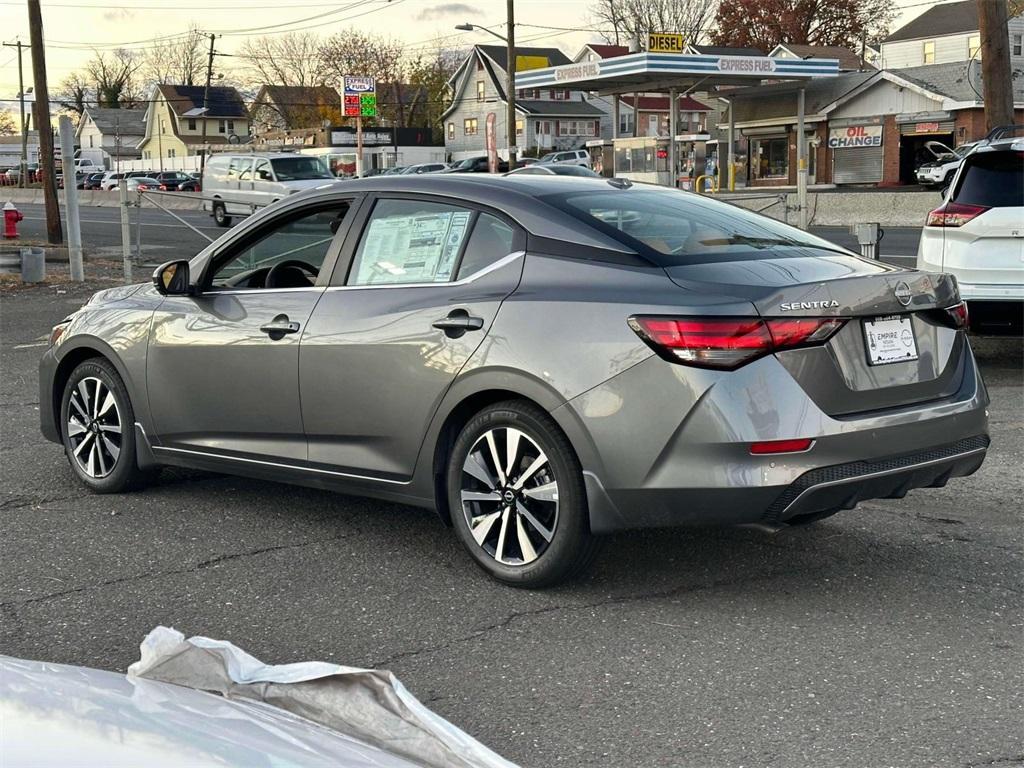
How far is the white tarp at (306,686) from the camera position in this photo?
2662 millimetres

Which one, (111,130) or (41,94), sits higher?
(111,130)

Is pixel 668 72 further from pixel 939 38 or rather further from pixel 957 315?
pixel 939 38

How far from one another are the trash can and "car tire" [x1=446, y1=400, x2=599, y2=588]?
53.6 ft

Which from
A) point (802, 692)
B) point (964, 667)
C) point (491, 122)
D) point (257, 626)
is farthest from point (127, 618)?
point (491, 122)

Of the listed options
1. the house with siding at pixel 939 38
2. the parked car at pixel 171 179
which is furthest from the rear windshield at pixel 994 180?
the house with siding at pixel 939 38

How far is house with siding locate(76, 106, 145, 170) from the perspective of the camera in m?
131

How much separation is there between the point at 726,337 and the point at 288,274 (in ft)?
7.79

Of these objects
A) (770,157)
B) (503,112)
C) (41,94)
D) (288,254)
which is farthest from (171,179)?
(288,254)

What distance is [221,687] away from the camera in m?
2.77

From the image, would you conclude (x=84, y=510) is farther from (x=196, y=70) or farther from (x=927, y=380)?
(x=196, y=70)

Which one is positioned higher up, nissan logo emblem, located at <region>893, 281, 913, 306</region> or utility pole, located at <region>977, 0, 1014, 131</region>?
utility pole, located at <region>977, 0, 1014, 131</region>

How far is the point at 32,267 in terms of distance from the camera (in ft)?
65.0

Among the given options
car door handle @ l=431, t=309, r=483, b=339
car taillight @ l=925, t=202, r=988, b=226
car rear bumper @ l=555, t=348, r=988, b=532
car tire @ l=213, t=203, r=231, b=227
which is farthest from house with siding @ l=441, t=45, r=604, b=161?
car rear bumper @ l=555, t=348, r=988, b=532

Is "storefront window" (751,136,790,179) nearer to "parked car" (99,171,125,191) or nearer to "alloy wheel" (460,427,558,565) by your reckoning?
→ "parked car" (99,171,125,191)
